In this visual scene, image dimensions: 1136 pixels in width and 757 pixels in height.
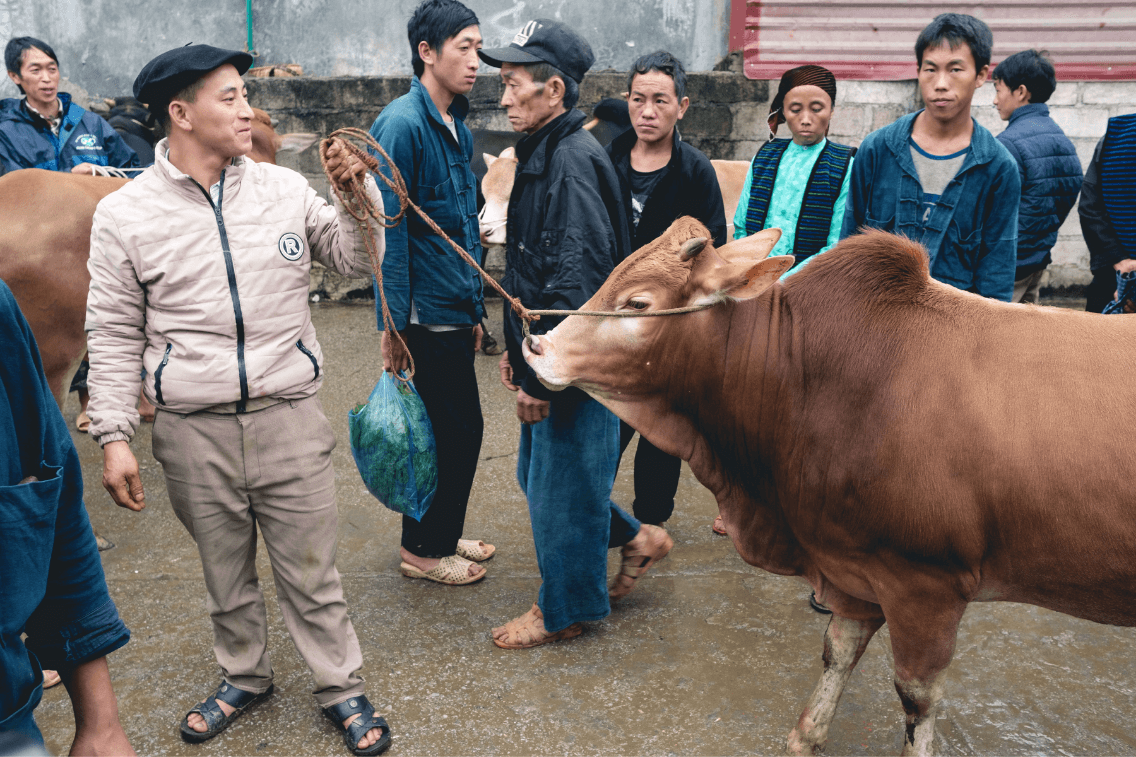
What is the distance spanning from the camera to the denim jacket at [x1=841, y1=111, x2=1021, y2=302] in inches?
128

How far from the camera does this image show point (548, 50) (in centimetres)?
308

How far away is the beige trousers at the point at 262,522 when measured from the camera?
8.75ft

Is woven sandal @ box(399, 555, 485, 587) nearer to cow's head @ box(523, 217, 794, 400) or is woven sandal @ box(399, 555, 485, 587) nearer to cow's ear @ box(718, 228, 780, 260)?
cow's head @ box(523, 217, 794, 400)

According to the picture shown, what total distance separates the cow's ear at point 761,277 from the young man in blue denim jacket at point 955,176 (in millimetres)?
1178

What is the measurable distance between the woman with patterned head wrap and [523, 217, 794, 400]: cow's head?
1.42m

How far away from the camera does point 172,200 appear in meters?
2.57

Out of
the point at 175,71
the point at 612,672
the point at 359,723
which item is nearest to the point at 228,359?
the point at 175,71

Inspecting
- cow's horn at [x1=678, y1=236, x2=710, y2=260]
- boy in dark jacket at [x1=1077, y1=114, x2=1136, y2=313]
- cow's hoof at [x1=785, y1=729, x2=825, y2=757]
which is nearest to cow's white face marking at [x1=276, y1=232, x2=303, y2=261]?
cow's horn at [x1=678, y1=236, x2=710, y2=260]

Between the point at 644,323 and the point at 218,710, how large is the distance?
5.71ft

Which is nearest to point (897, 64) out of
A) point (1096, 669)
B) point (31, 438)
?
point (1096, 669)

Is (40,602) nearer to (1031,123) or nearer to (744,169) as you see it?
(1031,123)

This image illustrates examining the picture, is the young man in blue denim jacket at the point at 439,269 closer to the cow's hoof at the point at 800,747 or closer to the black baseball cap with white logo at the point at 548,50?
the black baseball cap with white logo at the point at 548,50

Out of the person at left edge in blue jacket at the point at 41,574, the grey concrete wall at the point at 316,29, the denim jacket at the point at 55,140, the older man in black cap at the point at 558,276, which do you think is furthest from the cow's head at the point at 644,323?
the grey concrete wall at the point at 316,29

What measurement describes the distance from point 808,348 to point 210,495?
5.70 feet
